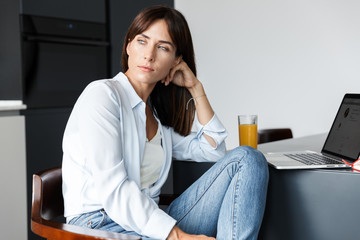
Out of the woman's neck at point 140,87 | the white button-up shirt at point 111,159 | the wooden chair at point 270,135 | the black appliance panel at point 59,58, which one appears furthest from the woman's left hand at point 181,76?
the wooden chair at point 270,135

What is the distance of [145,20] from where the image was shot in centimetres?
144

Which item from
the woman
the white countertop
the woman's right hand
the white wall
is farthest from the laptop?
the white wall

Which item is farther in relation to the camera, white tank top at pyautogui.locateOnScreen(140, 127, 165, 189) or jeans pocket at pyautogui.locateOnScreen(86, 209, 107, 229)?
white tank top at pyautogui.locateOnScreen(140, 127, 165, 189)

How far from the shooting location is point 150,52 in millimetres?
1426

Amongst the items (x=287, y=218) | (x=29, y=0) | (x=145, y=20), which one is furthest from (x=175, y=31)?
(x=29, y=0)

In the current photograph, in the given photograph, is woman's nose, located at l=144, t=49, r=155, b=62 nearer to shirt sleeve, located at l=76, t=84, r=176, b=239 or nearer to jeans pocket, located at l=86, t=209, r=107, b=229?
shirt sleeve, located at l=76, t=84, r=176, b=239

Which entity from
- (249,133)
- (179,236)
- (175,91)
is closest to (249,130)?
(249,133)

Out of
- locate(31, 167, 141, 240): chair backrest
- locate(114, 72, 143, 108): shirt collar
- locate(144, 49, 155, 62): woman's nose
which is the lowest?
locate(31, 167, 141, 240): chair backrest

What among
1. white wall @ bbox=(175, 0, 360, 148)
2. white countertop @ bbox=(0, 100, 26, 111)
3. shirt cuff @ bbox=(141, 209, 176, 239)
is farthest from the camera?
white wall @ bbox=(175, 0, 360, 148)

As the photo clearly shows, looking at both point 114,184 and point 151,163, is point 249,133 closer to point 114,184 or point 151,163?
point 151,163

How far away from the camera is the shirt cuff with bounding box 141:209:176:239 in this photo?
1.18 meters

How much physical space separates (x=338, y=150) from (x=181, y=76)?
0.61m

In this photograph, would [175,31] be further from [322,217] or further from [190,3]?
[190,3]

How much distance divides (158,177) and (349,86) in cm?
239
